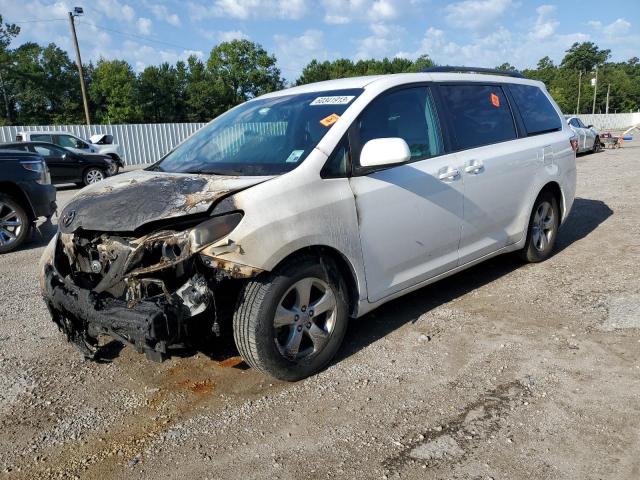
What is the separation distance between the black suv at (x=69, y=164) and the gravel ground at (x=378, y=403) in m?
12.2

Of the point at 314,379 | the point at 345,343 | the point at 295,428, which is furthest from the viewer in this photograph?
the point at 345,343

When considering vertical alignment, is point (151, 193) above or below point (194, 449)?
above

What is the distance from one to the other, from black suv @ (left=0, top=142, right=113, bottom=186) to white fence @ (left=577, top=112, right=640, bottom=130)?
189 ft

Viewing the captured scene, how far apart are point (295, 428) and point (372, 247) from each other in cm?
A: 126

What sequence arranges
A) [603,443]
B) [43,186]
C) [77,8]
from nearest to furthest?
[603,443] → [43,186] → [77,8]

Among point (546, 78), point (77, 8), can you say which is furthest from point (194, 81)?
point (546, 78)

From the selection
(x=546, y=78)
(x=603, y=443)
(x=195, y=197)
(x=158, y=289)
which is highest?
(x=546, y=78)

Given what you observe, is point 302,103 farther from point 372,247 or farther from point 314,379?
point 314,379

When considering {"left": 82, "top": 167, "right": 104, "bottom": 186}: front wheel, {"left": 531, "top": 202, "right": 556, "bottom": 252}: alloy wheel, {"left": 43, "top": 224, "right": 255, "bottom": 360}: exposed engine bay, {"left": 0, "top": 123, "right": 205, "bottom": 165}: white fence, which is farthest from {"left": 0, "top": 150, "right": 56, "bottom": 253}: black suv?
{"left": 0, "top": 123, "right": 205, "bottom": 165}: white fence

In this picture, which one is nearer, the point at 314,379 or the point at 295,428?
the point at 295,428

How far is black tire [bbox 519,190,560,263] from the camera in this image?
5387 millimetres

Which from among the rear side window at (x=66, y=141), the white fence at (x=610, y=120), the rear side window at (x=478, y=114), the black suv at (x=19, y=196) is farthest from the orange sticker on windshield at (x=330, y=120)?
the white fence at (x=610, y=120)

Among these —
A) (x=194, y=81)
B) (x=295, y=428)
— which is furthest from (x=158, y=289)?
(x=194, y=81)

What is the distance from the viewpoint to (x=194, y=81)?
61.3m
